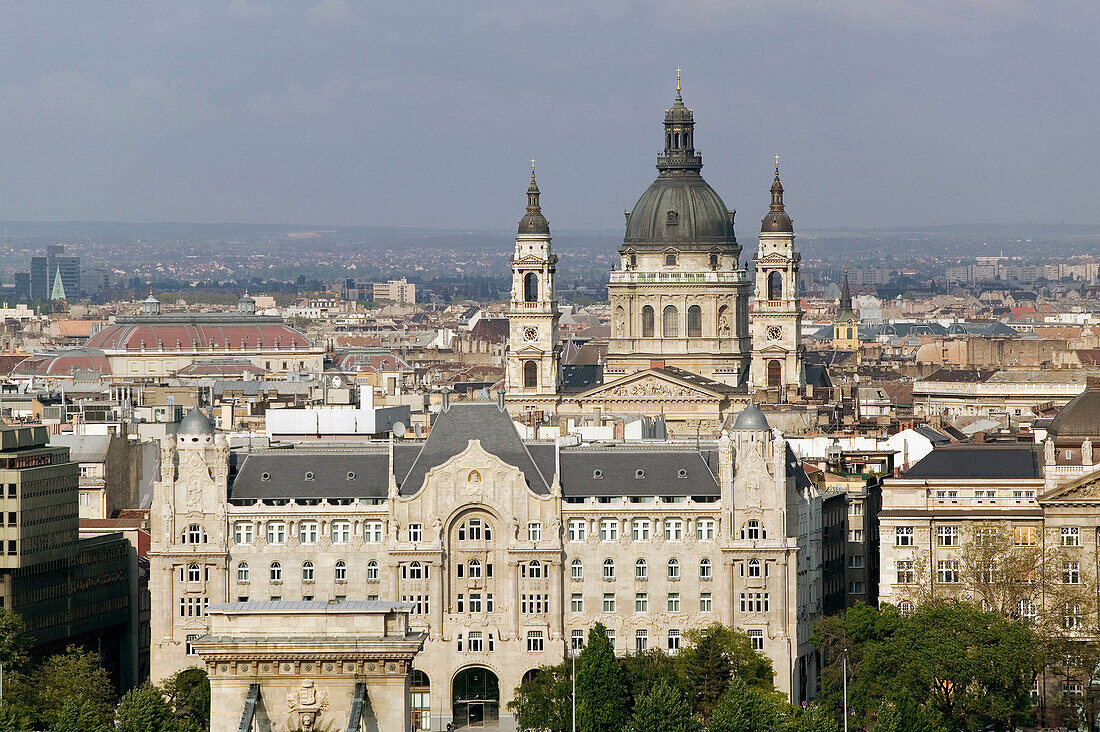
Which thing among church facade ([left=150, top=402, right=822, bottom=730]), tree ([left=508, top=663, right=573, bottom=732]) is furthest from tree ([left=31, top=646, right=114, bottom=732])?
tree ([left=508, top=663, right=573, bottom=732])

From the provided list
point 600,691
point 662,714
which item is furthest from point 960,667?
point 662,714

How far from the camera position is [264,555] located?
149 meters

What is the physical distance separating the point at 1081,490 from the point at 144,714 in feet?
150

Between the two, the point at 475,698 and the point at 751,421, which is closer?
the point at 475,698

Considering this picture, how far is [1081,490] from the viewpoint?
148500 mm

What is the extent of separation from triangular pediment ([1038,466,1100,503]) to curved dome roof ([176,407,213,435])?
3654 centimetres

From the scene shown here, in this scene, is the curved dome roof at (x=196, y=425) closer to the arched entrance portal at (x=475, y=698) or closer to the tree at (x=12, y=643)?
the tree at (x=12, y=643)

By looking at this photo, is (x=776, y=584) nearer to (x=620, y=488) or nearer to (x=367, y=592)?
(x=620, y=488)

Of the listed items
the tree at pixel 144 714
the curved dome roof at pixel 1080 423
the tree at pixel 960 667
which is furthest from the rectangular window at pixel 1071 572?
the tree at pixel 144 714

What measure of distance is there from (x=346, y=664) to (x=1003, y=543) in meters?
45.7

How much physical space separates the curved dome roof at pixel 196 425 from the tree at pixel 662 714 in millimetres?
31736

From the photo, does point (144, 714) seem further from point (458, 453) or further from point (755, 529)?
point (755, 529)

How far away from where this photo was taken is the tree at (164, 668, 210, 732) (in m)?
127

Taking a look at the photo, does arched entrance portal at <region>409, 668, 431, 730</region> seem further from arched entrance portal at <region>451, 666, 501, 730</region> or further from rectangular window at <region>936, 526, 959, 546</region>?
rectangular window at <region>936, 526, 959, 546</region>
